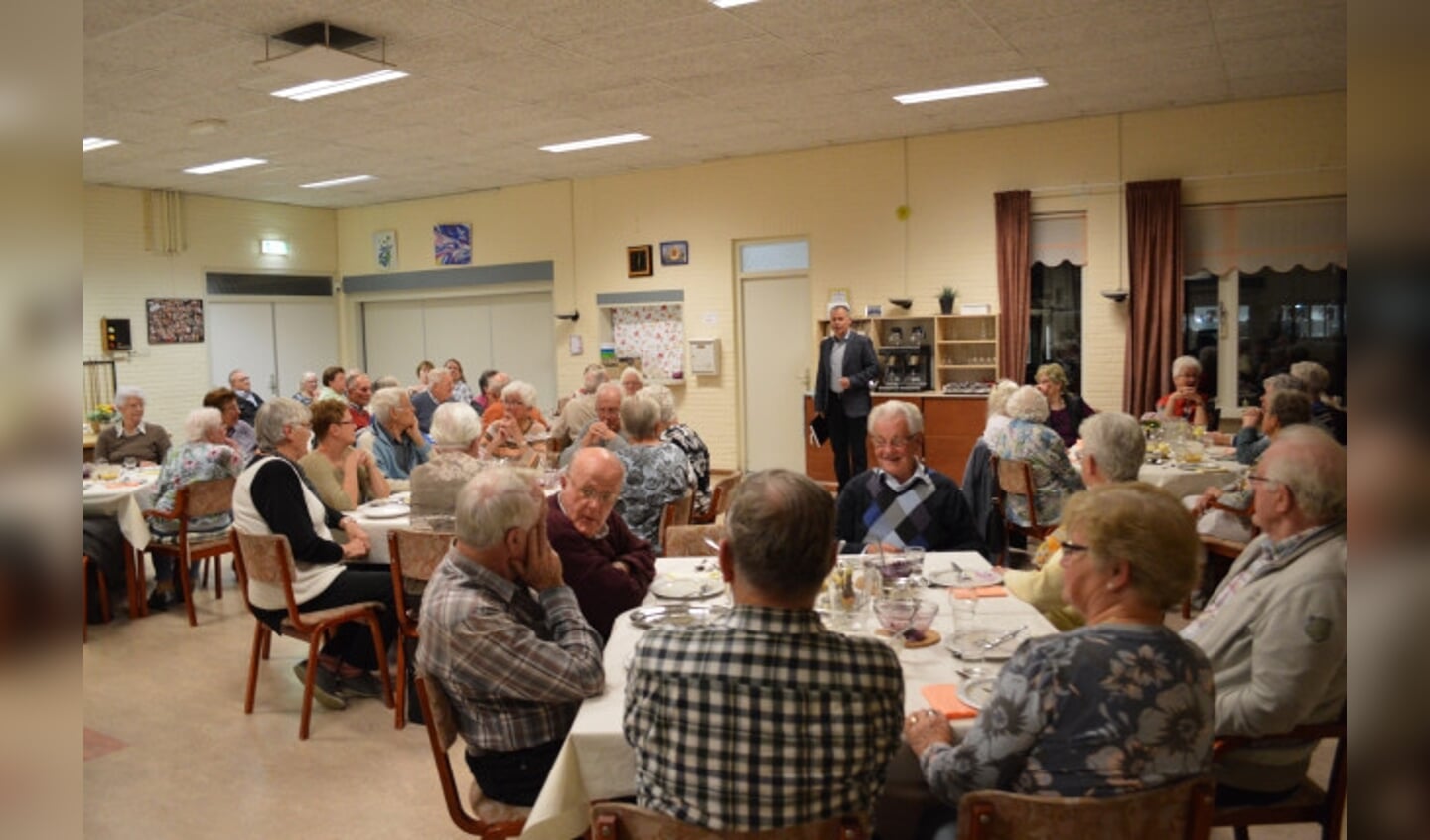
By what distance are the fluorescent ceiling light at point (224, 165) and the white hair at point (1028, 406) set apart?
767 cm

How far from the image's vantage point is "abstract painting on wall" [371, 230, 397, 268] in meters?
12.8

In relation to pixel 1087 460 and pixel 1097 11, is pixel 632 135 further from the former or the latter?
pixel 1087 460

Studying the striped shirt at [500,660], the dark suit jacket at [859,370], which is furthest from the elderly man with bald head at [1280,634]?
the dark suit jacket at [859,370]

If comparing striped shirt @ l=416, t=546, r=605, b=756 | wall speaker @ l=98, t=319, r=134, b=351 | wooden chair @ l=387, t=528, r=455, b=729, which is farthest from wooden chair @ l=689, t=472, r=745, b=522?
wall speaker @ l=98, t=319, r=134, b=351

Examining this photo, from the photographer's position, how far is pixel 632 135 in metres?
8.91

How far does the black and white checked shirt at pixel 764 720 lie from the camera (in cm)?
177

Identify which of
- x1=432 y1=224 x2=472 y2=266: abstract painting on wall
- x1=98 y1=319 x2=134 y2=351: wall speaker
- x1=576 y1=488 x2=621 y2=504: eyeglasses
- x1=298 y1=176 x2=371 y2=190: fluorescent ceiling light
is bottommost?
x1=576 y1=488 x2=621 y2=504: eyeglasses

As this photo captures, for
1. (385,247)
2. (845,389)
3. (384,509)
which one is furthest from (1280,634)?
(385,247)

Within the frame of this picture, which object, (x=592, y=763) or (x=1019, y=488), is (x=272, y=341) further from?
(x=592, y=763)

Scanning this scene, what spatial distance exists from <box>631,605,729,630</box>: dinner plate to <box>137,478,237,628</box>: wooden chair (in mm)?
3417

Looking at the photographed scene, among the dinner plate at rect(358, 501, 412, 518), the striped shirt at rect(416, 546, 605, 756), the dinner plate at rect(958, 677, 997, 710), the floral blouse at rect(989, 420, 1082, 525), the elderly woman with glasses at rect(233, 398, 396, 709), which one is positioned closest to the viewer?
the dinner plate at rect(958, 677, 997, 710)

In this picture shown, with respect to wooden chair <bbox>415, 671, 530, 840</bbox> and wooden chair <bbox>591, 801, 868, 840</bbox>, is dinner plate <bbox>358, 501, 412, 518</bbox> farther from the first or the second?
wooden chair <bbox>591, 801, 868, 840</bbox>

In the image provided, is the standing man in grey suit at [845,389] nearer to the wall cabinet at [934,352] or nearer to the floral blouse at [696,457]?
the wall cabinet at [934,352]

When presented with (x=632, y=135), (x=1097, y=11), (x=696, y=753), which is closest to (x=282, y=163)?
(x=632, y=135)
